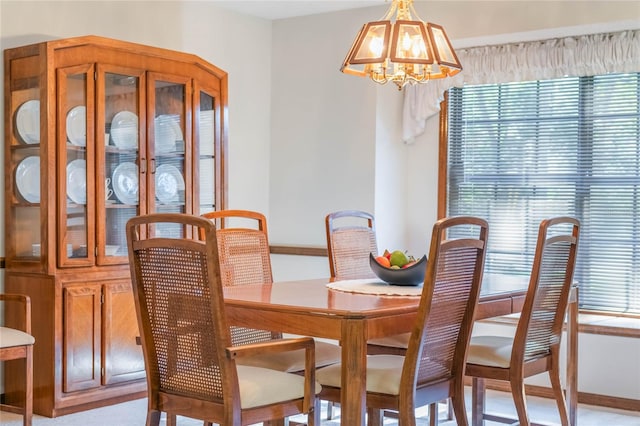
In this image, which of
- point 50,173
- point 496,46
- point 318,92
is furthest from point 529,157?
point 50,173

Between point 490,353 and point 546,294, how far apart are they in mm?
334

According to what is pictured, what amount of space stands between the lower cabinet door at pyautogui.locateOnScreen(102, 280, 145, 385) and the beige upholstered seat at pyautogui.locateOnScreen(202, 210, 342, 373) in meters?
1.10

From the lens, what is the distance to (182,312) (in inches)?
99.3

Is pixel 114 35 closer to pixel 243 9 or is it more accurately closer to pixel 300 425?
pixel 243 9

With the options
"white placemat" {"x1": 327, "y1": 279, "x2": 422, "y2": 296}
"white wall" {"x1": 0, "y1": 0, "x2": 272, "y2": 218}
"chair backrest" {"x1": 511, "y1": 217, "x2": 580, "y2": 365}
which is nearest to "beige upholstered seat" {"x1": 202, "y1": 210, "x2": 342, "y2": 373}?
"white placemat" {"x1": 327, "y1": 279, "x2": 422, "y2": 296}

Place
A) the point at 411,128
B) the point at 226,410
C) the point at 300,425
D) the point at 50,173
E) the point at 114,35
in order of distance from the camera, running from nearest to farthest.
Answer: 1. the point at 226,410
2. the point at 300,425
3. the point at 50,173
4. the point at 114,35
5. the point at 411,128

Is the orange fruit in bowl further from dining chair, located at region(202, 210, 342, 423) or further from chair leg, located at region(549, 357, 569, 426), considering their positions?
chair leg, located at region(549, 357, 569, 426)

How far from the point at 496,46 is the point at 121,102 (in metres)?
2.31

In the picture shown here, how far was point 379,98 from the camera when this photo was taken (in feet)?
17.6

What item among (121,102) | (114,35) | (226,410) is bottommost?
(226,410)

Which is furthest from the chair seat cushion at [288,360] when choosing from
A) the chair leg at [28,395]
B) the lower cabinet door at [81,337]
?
the lower cabinet door at [81,337]

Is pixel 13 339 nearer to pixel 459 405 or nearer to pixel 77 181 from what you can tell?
pixel 77 181

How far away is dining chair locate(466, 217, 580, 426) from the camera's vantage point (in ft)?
10.9

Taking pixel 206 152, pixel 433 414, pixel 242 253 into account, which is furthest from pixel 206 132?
pixel 433 414
